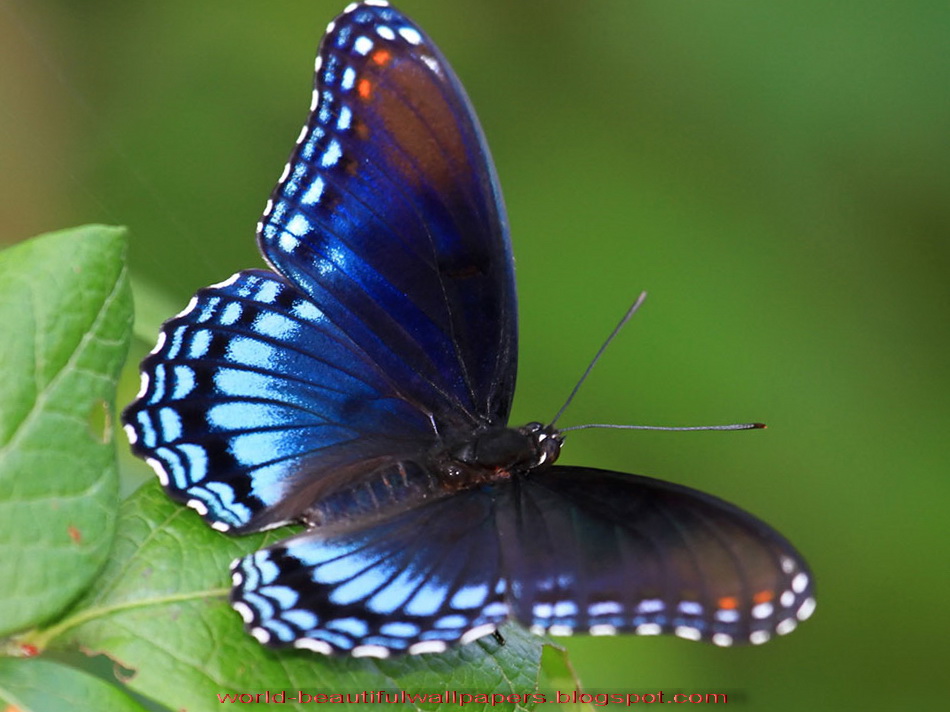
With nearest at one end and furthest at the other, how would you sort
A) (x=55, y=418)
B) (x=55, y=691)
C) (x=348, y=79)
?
(x=55, y=691), (x=55, y=418), (x=348, y=79)

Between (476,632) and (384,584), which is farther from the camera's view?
(384,584)

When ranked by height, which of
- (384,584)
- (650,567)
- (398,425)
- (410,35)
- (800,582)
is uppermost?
(410,35)

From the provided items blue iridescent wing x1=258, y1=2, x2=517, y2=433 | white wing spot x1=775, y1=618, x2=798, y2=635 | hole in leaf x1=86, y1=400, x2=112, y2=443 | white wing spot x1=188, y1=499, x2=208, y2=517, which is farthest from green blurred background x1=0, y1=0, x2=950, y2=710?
hole in leaf x1=86, y1=400, x2=112, y2=443

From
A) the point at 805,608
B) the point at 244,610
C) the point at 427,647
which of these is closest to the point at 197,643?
the point at 244,610

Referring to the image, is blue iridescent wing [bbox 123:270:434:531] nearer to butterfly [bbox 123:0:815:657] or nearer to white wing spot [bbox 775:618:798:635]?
butterfly [bbox 123:0:815:657]

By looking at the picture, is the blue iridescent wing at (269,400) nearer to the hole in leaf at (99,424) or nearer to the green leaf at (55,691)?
the hole in leaf at (99,424)

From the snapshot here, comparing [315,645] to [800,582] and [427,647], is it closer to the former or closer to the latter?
[427,647]

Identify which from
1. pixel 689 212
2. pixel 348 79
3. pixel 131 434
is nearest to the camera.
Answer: pixel 131 434

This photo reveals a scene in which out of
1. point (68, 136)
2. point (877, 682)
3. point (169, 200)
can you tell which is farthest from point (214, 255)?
point (877, 682)
